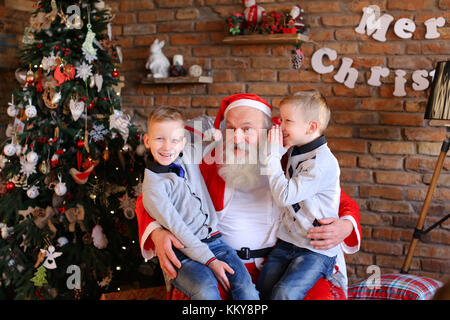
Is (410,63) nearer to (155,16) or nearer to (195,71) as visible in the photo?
(195,71)

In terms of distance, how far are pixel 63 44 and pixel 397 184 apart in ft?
7.81

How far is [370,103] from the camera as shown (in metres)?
3.14

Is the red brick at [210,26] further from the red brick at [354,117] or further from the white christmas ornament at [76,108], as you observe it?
the white christmas ornament at [76,108]

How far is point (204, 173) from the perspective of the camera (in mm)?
2033

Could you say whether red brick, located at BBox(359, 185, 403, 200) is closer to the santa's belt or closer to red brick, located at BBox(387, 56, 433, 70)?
red brick, located at BBox(387, 56, 433, 70)

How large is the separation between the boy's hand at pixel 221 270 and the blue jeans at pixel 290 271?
6.8 inches

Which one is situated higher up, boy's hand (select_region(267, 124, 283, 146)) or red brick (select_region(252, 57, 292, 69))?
red brick (select_region(252, 57, 292, 69))

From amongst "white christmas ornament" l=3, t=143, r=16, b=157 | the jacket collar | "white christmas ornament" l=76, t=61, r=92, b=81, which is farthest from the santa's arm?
"white christmas ornament" l=3, t=143, r=16, b=157

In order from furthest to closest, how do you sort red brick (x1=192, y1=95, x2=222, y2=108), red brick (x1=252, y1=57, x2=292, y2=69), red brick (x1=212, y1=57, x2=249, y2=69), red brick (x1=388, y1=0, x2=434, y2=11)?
1. red brick (x1=192, y1=95, x2=222, y2=108)
2. red brick (x1=212, y1=57, x2=249, y2=69)
3. red brick (x1=252, y1=57, x2=292, y2=69)
4. red brick (x1=388, y1=0, x2=434, y2=11)

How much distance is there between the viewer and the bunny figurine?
3.59m

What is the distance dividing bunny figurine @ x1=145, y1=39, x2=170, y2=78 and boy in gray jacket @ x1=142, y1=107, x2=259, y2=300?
189cm

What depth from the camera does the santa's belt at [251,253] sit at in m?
1.89

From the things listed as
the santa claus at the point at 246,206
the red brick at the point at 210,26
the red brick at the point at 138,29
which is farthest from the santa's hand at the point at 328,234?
the red brick at the point at 138,29
